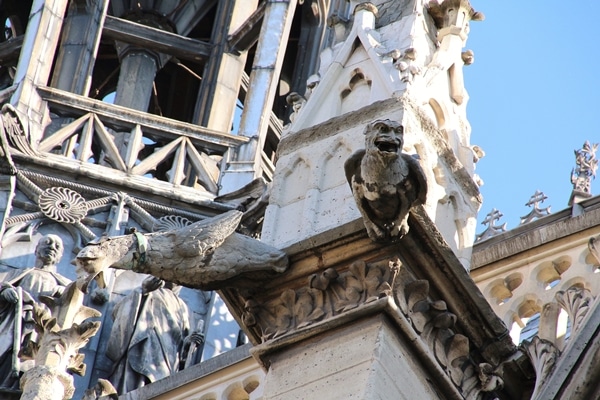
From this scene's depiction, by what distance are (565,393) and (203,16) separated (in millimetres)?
14674

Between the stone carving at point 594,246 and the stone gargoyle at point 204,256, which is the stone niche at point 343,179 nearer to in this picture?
the stone gargoyle at point 204,256

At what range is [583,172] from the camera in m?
14.0

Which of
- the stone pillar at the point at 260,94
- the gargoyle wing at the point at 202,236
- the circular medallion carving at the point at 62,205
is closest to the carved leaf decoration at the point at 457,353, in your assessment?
the gargoyle wing at the point at 202,236

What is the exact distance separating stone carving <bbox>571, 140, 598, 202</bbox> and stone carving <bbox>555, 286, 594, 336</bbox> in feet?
10.8

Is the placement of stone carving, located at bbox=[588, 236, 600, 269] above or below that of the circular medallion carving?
below

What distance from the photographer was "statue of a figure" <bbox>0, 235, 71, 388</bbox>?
1667cm

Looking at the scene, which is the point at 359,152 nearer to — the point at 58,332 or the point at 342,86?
the point at 342,86

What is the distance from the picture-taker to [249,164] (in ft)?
65.9

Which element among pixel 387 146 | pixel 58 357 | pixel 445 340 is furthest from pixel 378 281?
pixel 58 357

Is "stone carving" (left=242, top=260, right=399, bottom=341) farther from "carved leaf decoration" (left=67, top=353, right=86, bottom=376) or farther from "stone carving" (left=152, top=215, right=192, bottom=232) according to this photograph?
"stone carving" (left=152, top=215, right=192, bottom=232)


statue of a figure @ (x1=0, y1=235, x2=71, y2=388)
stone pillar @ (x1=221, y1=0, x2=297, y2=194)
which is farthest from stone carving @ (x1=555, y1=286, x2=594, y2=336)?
stone pillar @ (x1=221, y1=0, x2=297, y2=194)

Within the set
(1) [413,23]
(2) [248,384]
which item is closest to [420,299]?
(1) [413,23]

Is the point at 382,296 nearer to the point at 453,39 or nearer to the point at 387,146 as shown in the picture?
the point at 387,146

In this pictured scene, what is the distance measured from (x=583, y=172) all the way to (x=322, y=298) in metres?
4.80
